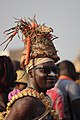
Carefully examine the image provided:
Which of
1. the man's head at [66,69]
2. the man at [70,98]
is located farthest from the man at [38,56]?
the man's head at [66,69]

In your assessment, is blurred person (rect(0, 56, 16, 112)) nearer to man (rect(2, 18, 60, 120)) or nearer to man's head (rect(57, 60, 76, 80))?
man (rect(2, 18, 60, 120))

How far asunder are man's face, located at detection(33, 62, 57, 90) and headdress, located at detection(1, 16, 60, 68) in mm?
94

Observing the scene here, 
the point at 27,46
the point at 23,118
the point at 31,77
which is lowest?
the point at 23,118

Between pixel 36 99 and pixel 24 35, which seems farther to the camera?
pixel 24 35

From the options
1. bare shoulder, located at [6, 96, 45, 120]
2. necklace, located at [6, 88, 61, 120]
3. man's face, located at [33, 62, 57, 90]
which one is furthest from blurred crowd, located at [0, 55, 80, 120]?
bare shoulder, located at [6, 96, 45, 120]

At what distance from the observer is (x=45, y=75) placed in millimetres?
4219

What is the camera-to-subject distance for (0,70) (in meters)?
4.87

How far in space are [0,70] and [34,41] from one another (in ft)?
2.73

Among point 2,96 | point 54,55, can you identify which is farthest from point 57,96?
point 54,55

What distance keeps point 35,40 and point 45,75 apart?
0.34 metres

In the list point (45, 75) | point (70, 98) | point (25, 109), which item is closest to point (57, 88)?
point (70, 98)

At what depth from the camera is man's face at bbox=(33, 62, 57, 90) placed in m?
4.16

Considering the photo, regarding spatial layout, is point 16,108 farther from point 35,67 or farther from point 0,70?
point 0,70

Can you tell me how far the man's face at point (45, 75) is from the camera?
164 inches
